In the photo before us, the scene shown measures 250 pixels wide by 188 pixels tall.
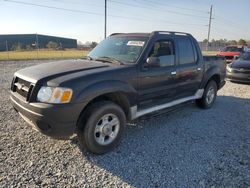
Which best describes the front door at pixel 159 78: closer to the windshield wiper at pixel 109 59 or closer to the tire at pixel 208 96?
the windshield wiper at pixel 109 59

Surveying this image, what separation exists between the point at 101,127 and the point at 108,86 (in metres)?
0.65

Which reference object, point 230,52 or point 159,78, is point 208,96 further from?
point 230,52

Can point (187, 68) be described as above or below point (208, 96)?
above

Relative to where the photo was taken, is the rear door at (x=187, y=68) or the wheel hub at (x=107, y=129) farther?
the rear door at (x=187, y=68)

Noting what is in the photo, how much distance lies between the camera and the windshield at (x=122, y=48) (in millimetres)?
4184

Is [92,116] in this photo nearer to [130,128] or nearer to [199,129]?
[130,128]

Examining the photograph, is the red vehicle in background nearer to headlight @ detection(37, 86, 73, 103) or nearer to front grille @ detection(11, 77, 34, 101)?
front grille @ detection(11, 77, 34, 101)

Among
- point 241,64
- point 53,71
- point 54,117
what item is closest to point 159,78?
point 53,71

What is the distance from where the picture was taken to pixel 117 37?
487 cm

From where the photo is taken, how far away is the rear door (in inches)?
194

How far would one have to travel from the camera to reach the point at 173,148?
388 cm

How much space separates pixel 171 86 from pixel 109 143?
183cm

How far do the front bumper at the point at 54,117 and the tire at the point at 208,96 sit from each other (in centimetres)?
387

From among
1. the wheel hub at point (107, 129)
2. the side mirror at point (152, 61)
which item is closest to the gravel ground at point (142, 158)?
the wheel hub at point (107, 129)
